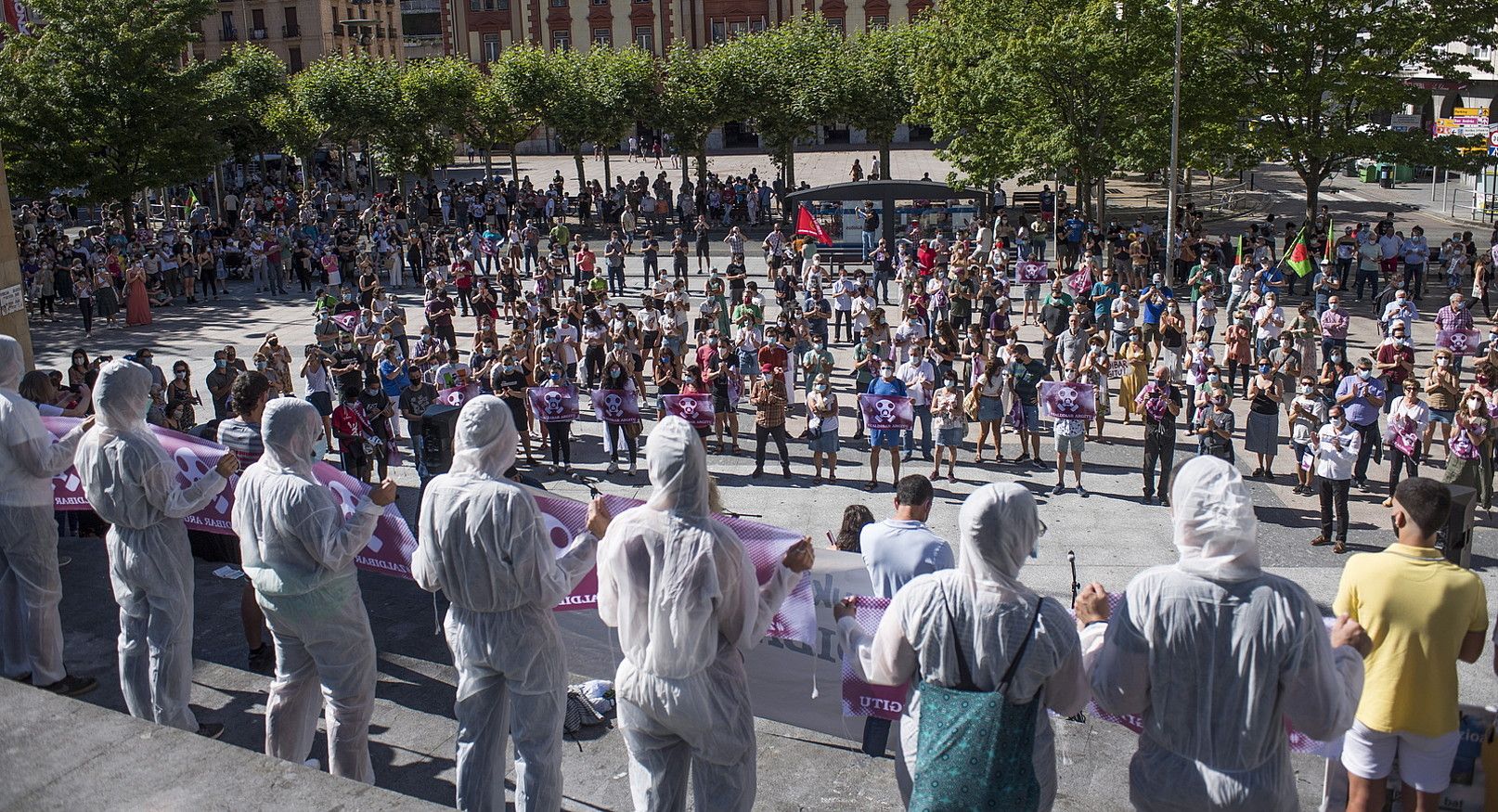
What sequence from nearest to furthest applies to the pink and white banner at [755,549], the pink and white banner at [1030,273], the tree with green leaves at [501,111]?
the pink and white banner at [755,549] → the pink and white banner at [1030,273] → the tree with green leaves at [501,111]

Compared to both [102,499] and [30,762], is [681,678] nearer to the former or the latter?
[30,762]

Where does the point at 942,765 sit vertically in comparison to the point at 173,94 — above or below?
below

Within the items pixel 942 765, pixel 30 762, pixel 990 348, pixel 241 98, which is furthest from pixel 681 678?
pixel 241 98

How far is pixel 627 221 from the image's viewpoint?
3641 cm

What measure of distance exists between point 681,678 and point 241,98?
3604 centimetres

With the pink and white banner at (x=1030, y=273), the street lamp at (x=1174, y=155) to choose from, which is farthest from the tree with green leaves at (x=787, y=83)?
the pink and white banner at (x=1030, y=273)

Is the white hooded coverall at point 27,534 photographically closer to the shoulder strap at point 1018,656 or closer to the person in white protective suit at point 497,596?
the person in white protective suit at point 497,596

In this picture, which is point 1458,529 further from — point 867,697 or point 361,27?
point 361,27

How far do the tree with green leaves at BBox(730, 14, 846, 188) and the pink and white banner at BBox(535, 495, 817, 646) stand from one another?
3585 cm

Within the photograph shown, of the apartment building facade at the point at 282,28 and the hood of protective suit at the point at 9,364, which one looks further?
the apartment building facade at the point at 282,28

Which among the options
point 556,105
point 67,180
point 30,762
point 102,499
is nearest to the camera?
point 30,762

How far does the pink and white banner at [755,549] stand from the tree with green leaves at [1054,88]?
25692 millimetres

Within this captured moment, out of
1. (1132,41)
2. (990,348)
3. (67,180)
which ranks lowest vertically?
(990,348)

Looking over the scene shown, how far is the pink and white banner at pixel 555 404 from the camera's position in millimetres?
16391
